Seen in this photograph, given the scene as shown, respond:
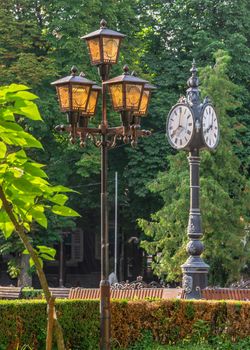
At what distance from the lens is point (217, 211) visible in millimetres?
31953

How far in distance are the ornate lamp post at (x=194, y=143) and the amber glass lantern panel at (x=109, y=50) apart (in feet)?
22.8

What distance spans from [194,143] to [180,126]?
2.38ft

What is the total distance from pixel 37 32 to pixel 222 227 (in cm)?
1025

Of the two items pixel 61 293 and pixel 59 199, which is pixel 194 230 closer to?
pixel 61 293

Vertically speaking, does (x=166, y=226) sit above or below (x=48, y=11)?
below

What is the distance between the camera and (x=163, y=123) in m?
39.3

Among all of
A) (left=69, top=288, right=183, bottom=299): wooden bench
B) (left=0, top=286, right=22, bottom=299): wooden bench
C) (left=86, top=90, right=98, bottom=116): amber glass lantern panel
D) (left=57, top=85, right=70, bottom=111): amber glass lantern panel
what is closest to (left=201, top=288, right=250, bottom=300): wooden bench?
(left=69, top=288, right=183, bottom=299): wooden bench

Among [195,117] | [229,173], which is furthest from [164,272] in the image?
[195,117]

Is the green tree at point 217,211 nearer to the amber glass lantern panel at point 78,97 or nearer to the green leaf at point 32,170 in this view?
the amber glass lantern panel at point 78,97

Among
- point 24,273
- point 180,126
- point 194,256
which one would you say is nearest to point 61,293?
point 194,256

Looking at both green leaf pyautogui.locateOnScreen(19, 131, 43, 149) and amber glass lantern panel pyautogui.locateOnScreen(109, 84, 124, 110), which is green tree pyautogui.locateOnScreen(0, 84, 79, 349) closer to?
green leaf pyautogui.locateOnScreen(19, 131, 43, 149)

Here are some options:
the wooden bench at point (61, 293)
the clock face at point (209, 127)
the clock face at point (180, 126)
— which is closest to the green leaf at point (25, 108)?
the clock face at point (180, 126)

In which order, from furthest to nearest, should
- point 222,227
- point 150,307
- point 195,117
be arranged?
point 222,227, point 195,117, point 150,307

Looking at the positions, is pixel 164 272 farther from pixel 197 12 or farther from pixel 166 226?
pixel 197 12
